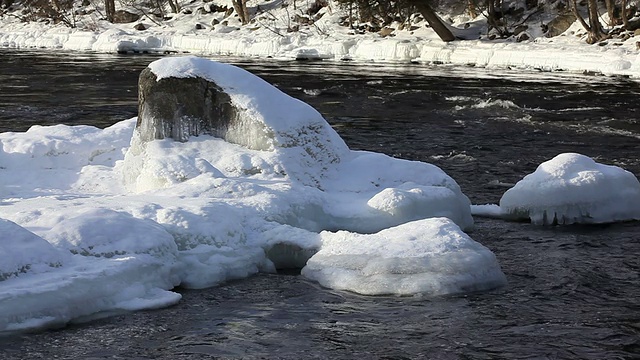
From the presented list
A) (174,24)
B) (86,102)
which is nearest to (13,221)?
(86,102)

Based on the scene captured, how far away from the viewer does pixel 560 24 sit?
105ft

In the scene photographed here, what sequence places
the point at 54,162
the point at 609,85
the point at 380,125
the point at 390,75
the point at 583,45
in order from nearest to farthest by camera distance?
the point at 54,162 < the point at 380,125 < the point at 609,85 < the point at 390,75 < the point at 583,45

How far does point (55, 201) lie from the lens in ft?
30.3

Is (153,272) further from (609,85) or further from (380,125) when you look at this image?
(609,85)

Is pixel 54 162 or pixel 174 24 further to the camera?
pixel 174 24

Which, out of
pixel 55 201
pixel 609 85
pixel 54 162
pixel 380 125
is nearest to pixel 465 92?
pixel 609 85

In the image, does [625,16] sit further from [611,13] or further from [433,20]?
[433,20]

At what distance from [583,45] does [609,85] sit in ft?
21.6

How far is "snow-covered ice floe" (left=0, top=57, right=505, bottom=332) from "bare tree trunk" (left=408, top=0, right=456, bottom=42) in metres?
22.1

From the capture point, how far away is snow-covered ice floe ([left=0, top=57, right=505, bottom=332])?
7.36 m

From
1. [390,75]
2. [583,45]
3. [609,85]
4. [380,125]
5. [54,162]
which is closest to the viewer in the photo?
[54,162]

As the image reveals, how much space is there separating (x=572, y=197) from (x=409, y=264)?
3.33 m

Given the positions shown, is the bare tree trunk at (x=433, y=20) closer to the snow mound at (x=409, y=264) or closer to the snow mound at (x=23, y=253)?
the snow mound at (x=409, y=264)

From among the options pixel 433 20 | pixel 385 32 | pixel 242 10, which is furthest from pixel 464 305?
pixel 242 10
